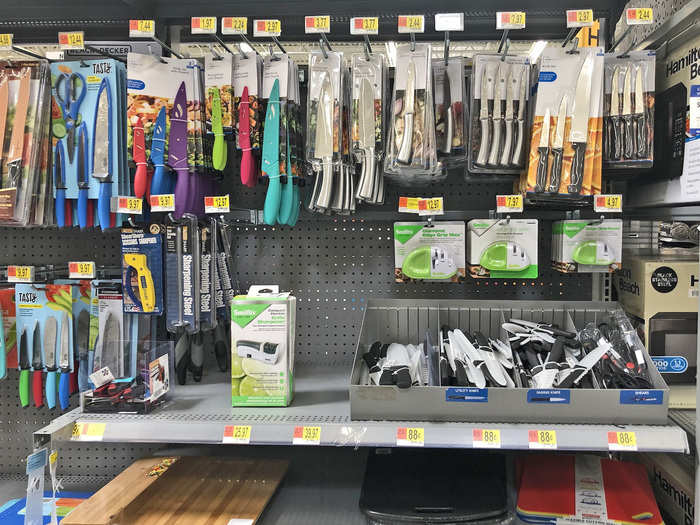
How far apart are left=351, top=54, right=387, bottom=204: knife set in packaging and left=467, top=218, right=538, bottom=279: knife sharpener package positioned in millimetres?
390

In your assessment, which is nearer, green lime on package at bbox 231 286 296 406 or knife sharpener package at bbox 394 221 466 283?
green lime on package at bbox 231 286 296 406

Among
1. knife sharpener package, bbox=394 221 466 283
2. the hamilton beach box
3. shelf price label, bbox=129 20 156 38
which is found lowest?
the hamilton beach box

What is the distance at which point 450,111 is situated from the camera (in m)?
1.69

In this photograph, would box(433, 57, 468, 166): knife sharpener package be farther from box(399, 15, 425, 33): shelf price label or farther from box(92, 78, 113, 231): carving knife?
box(92, 78, 113, 231): carving knife

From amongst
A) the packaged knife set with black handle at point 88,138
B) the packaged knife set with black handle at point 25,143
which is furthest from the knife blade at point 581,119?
the packaged knife set with black handle at point 25,143

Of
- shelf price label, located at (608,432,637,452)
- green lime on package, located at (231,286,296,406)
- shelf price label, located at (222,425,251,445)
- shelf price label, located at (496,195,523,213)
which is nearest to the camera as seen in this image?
shelf price label, located at (608,432,637,452)

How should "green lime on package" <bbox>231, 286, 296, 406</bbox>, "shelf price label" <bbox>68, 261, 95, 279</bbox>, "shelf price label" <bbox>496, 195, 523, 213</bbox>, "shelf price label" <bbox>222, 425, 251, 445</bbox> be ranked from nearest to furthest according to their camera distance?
"shelf price label" <bbox>222, 425, 251, 445</bbox> < "green lime on package" <bbox>231, 286, 296, 406</bbox> < "shelf price label" <bbox>496, 195, 523, 213</bbox> < "shelf price label" <bbox>68, 261, 95, 279</bbox>

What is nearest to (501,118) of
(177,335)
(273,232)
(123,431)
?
(273,232)

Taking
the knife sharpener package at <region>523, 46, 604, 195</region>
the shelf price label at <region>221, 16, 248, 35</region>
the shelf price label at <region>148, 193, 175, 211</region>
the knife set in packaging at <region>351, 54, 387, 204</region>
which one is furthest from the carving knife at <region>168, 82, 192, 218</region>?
the knife sharpener package at <region>523, 46, 604, 195</region>

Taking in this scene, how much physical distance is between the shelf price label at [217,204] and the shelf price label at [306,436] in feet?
2.44

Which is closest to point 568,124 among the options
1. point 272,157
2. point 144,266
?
point 272,157

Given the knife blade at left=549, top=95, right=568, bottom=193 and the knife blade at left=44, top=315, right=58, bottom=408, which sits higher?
the knife blade at left=549, top=95, right=568, bottom=193

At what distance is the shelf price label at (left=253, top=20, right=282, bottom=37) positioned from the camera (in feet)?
5.38

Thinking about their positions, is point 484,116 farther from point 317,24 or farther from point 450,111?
point 317,24
